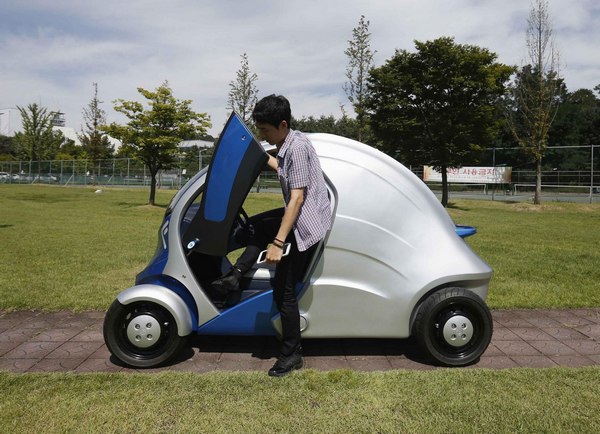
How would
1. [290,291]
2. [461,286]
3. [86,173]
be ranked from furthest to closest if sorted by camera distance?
[86,173] < [461,286] < [290,291]

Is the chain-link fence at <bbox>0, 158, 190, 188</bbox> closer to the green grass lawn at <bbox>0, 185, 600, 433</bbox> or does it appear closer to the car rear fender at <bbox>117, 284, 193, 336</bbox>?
A: the car rear fender at <bbox>117, 284, 193, 336</bbox>

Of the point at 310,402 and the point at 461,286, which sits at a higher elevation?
the point at 461,286

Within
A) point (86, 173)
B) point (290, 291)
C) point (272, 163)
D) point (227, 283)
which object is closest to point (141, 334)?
point (227, 283)

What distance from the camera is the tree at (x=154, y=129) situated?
20328 millimetres

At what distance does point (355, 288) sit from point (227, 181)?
1.15m

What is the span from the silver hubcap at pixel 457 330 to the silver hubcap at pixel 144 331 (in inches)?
79.2

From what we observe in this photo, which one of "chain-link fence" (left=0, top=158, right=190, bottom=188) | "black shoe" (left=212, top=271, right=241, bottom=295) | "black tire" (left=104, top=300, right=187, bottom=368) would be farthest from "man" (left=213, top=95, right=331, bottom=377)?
"chain-link fence" (left=0, top=158, right=190, bottom=188)

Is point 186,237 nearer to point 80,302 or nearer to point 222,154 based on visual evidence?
point 222,154

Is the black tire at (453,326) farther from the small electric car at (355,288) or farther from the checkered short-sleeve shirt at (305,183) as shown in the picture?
the checkered short-sleeve shirt at (305,183)

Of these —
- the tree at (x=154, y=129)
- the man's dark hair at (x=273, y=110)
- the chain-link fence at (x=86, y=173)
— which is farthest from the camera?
the chain-link fence at (x=86, y=173)

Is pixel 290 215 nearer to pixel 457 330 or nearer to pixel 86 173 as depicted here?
pixel 457 330

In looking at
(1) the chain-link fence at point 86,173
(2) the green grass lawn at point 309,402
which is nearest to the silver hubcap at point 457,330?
(2) the green grass lawn at point 309,402

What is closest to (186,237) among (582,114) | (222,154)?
(222,154)

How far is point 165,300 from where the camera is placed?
3.31 m
